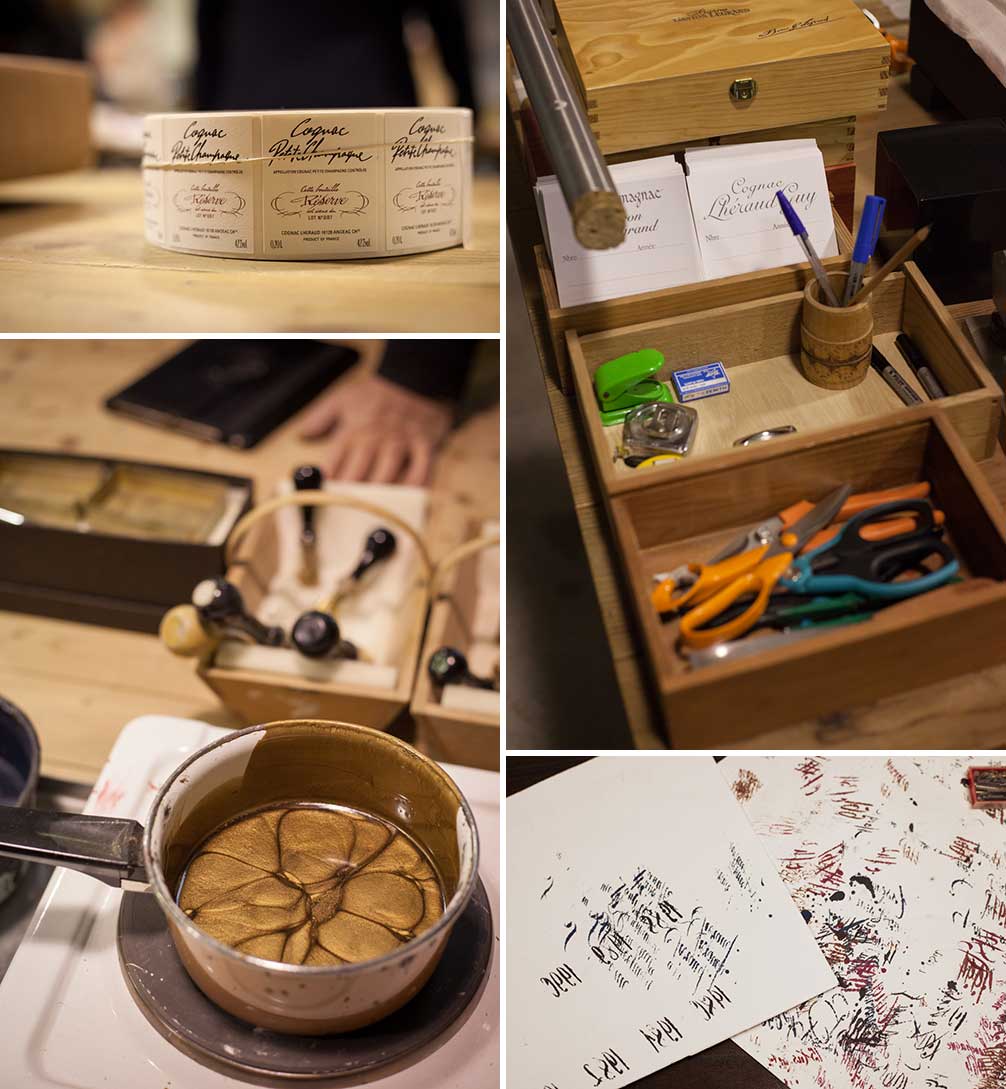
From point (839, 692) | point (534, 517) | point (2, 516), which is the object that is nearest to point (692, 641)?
point (839, 692)

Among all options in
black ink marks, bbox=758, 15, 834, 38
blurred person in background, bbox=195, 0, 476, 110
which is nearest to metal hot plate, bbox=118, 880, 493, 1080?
black ink marks, bbox=758, 15, 834, 38

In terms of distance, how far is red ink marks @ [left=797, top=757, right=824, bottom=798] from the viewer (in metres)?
0.80

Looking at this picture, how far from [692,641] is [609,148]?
50 centimetres

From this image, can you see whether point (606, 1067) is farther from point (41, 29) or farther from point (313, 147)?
point (41, 29)

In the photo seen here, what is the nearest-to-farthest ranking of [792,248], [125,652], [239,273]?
[239,273] → [792,248] → [125,652]

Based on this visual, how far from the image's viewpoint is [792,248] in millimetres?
984

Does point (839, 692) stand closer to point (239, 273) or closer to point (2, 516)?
point (239, 273)

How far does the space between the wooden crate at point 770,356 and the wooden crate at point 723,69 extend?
19 centimetres

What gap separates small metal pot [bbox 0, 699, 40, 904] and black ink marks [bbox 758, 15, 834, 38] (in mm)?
906

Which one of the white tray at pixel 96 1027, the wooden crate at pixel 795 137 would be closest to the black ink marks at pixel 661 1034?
the white tray at pixel 96 1027

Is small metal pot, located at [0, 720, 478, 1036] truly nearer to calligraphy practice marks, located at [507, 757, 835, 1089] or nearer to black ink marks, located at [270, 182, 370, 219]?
calligraphy practice marks, located at [507, 757, 835, 1089]

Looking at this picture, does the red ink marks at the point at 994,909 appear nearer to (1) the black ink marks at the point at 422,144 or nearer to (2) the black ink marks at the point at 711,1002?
(2) the black ink marks at the point at 711,1002

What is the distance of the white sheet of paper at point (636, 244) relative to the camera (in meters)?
0.94

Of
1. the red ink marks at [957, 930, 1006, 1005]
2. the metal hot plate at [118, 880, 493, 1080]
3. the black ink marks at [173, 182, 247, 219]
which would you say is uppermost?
the black ink marks at [173, 182, 247, 219]
